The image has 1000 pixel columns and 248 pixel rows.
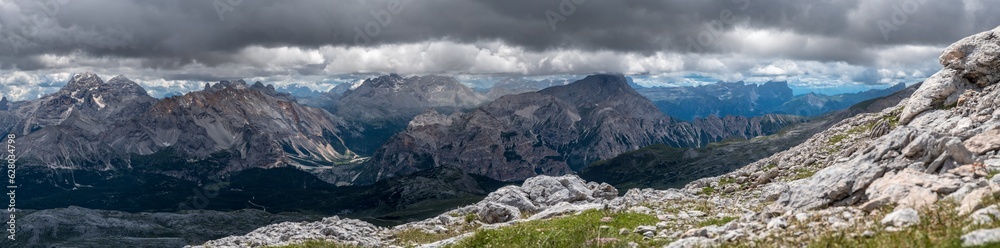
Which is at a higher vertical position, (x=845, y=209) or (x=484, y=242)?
(x=845, y=209)

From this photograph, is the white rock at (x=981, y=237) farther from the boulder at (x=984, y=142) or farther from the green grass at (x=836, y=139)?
the green grass at (x=836, y=139)

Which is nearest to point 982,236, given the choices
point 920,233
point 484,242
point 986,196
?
point 920,233

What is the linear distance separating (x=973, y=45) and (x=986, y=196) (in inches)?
1617

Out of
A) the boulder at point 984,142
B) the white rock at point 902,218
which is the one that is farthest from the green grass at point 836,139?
the white rock at point 902,218

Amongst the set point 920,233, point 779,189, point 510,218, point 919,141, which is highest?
point 919,141

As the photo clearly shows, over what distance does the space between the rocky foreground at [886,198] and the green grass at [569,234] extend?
424 mm

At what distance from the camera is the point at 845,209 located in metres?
21.2

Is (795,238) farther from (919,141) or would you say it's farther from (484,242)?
(484,242)

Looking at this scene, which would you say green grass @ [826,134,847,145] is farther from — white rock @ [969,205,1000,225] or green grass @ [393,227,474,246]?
white rock @ [969,205,1000,225]

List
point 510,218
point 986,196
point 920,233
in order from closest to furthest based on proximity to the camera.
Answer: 1. point 920,233
2. point 986,196
3. point 510,218

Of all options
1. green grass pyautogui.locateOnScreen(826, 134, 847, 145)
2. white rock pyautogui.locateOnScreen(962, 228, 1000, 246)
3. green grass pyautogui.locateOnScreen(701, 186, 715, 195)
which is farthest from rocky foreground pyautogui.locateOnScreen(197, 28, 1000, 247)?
green grass pyautogui.locateOnScreen(826, 134, 847, 145)

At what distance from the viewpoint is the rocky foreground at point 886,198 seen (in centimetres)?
1619

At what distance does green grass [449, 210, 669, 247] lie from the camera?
24.9 metres

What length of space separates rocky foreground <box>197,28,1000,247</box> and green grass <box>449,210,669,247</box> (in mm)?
424
